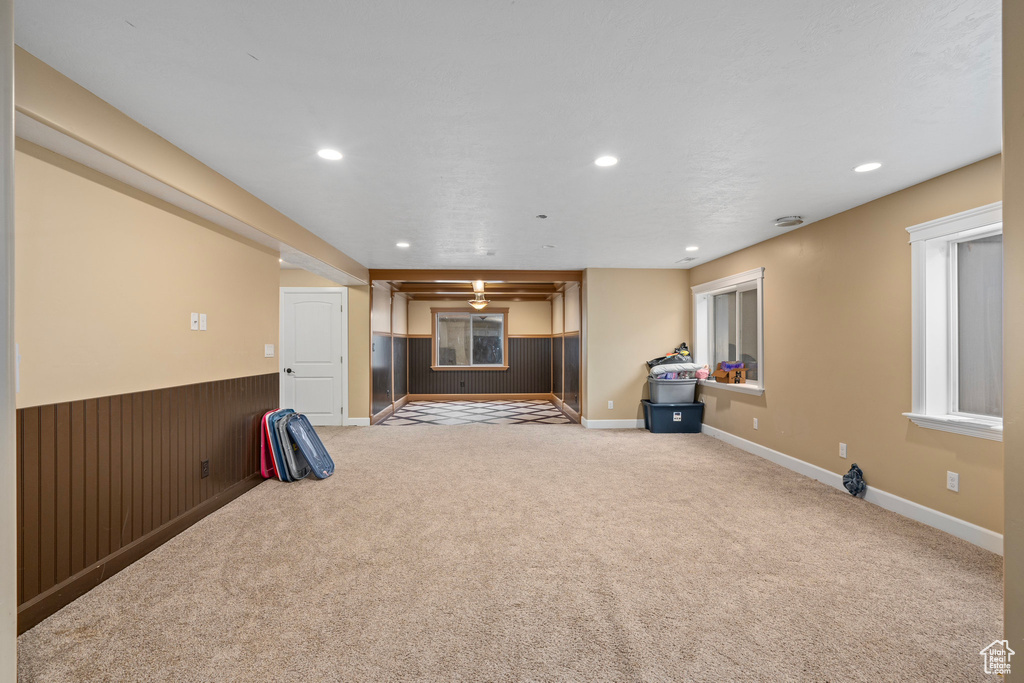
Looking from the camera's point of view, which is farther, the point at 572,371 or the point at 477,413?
the point at 477,413

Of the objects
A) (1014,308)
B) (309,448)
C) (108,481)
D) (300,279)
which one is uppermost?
(300,279)

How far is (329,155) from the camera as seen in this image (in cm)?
272

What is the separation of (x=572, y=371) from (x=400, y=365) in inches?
144

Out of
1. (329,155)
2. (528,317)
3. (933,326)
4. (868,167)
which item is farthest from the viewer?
(528,317)

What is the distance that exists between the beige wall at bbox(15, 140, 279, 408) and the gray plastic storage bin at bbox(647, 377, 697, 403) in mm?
5003

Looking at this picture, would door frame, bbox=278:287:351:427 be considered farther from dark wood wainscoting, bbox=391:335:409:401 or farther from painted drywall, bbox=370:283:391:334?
dark wood wainscoting, bbox=391:335:409:401

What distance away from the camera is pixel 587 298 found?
6.75 metres

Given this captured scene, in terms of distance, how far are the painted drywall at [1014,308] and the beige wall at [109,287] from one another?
330 cm

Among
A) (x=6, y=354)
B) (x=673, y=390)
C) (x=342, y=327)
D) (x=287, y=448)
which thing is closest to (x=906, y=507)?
(x=673, y=390)

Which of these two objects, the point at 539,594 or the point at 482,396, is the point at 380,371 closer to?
the point at 482,396

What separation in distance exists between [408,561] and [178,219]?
262 centimetres

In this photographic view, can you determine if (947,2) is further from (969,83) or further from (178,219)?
(178,219)

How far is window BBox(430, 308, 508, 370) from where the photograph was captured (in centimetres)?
1062

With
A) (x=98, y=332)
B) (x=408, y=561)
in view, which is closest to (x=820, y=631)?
(x=408, y=561)
